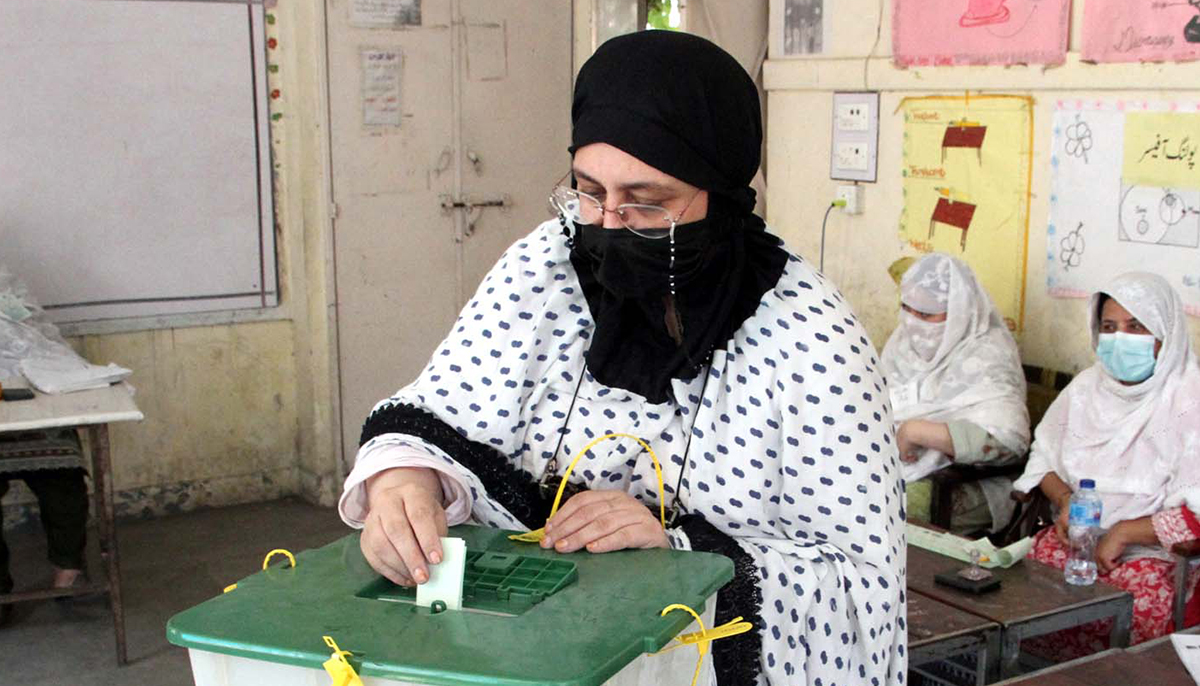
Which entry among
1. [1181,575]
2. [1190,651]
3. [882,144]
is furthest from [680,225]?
[882,144]

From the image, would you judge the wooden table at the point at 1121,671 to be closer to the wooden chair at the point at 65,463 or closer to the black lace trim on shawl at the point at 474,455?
the black lace trim on shawl at the point at 474,455

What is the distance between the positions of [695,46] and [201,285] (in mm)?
4185

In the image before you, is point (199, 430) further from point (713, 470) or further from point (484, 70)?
point (713, 470)

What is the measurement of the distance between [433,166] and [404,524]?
172 inches

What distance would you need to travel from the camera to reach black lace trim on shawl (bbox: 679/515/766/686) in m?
1.31

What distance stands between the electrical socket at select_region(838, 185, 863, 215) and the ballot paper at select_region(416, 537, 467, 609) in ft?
13.1

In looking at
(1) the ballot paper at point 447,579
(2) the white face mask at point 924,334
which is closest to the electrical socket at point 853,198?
(2) the white face mask at point 924,334

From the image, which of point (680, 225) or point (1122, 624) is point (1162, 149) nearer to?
point (1122, 624)

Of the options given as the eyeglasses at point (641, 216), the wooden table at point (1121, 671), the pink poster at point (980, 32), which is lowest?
the wooden table at point (1121, 671)

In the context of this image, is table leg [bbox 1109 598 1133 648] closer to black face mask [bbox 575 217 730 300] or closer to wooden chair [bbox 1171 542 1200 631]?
wooden chair [bbox 1171 542 1200 631]

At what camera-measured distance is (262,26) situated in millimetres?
5223

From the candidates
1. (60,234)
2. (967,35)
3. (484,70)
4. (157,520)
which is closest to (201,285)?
(60,234)

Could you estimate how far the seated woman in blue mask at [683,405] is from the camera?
4.50 ft

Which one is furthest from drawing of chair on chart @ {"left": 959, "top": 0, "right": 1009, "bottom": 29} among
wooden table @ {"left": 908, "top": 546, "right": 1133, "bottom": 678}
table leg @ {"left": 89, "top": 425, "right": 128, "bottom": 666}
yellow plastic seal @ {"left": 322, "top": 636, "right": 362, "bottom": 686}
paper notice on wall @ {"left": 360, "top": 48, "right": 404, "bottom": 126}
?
yellow plastic seal @ {"left": 322, "top": 636, "right": 362, "bottom": 686}
